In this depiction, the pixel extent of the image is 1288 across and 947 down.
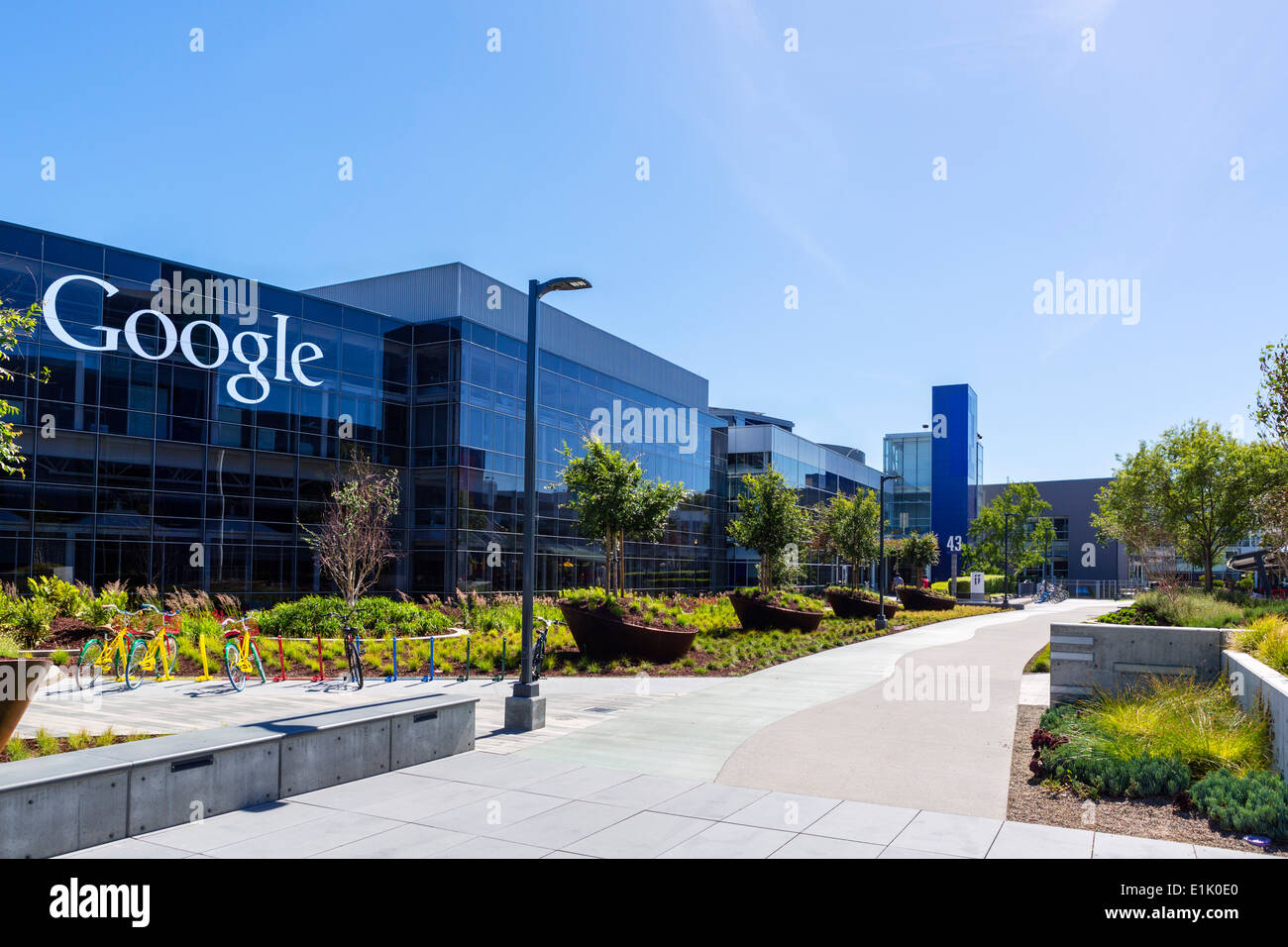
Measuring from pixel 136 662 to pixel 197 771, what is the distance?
974 centimetres

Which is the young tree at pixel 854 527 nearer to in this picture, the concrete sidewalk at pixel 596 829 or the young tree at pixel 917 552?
the young tree at pixel 917 552

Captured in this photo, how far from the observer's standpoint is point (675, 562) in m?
48.2

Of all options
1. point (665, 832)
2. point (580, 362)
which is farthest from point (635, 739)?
point (580, 362)

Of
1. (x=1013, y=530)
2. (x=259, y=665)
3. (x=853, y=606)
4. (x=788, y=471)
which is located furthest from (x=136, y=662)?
(x=1013, y=530)

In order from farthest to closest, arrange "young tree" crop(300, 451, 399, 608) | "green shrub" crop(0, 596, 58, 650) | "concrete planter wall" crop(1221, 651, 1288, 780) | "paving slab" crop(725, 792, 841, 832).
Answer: "young tree" crop(300, 451, 399, 608) → "green shrub" crop(0, 596, 58, 650) → "concrete planter wall" crop(1221, 651, 1288, 780) → "paving slab" crop(725, 792, 841, 832)

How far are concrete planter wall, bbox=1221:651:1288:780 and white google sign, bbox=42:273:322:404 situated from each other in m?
29.2

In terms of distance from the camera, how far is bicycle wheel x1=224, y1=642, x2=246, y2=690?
47.5ft

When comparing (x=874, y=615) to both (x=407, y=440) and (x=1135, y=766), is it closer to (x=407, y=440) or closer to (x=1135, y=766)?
(x=407, y=440)

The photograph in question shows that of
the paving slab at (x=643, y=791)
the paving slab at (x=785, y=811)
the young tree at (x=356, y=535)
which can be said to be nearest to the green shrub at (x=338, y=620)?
the young tree at (x=356, y=535)

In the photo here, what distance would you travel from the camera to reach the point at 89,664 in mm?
16109

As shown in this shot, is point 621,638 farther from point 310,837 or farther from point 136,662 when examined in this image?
point 310,837

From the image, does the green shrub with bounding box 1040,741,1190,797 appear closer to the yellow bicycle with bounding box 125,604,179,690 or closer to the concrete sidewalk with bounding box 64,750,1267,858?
the concrete sidewalk with bounding box 64,750,1267,858

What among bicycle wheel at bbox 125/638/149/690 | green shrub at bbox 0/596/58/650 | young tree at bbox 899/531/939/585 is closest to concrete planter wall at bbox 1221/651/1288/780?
bicycle wheel at bbox 125/638/149/690
